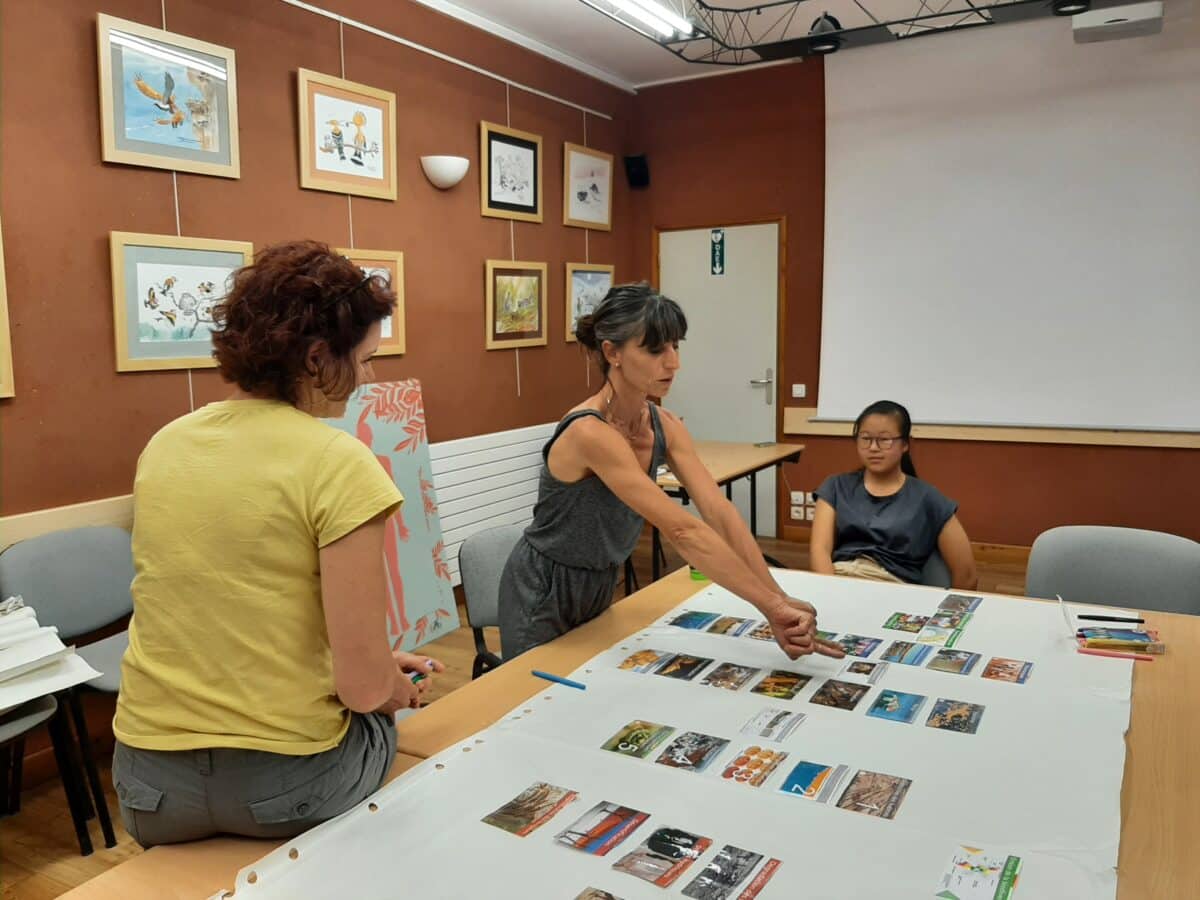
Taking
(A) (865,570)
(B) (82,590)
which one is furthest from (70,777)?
(A) (865,570)

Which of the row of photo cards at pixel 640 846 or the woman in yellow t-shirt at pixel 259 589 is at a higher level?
the woman in yellow t-shirt at pixel 259 589

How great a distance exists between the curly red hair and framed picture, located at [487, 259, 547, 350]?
3.69 m

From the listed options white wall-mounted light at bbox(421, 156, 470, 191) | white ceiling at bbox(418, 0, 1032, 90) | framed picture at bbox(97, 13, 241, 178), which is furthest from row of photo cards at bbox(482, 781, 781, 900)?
white ceiling at bbox(418, 0, 1032, 90)

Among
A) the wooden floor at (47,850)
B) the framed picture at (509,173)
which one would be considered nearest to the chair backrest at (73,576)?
the wooden floor at (47,850)

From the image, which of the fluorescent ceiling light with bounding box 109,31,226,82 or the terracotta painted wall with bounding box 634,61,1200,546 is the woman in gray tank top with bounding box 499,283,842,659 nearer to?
the fluorescent ceiling light with bounding box 109,31,226,82

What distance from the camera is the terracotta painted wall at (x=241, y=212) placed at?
9.06ft

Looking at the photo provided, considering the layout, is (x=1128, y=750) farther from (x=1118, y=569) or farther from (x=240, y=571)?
(x=240, y=571)

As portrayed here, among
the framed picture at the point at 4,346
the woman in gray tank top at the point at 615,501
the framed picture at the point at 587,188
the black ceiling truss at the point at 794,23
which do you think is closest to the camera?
the woman in gray tank top at the point at 615,501

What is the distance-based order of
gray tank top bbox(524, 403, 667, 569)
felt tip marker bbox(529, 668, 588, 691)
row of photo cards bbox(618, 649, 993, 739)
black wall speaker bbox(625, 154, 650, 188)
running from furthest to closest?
black wall speaker bbox(625, 154, 650, 188) → gray tank top bbox(524, 403, 667, 569) → felt tip marker bbox(529, 668, 588, 691) → row of photo cards bbox(618, 649, 993, 739)

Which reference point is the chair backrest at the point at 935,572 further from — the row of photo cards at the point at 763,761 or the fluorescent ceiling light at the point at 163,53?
the fluorescent ceiling light at the point at 163,53

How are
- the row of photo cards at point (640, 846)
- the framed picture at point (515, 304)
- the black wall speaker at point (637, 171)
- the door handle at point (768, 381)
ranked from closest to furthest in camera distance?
the row of photo cards at point (640, 846), the framed picture at point (515, 304), the door handle at point (768, 381), the black wall speaker at point (637, 171)

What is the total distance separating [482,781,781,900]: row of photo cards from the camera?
98cm

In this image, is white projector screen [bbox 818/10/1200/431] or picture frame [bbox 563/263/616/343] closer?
A: white projector screen [bbox 818/10/1200/431]

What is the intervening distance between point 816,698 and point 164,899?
3.29 ft
